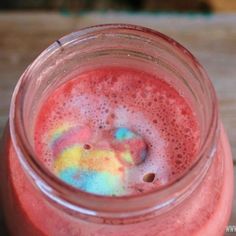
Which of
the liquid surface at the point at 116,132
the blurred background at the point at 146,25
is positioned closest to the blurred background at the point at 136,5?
the blurred background at the point at 146,25

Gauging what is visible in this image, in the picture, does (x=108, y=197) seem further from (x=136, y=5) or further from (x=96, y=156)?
(x=136, y=5)

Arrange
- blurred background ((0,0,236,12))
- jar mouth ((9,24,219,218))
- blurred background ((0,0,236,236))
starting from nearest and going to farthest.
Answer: jar mouth ((9,24,219,218)) < blurred background ((0,0,236,236)) < blurred background ((0,0,236,12))

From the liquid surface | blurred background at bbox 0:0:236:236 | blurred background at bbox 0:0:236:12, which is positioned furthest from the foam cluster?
blurred background at bbox 0:0:236:12

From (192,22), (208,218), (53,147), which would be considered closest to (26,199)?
(53,147)

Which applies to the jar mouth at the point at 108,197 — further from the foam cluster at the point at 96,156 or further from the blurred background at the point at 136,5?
the blurred background at the point at 136,5

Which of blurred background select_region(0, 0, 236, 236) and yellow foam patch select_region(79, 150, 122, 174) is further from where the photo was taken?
blurred background select_region(0, 0, 236, 236)

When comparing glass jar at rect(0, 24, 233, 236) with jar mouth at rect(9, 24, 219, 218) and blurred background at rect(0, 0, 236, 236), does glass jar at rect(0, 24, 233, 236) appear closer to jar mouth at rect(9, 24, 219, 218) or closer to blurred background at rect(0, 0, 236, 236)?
jar mouth at rect(9, 24, 219, 218)

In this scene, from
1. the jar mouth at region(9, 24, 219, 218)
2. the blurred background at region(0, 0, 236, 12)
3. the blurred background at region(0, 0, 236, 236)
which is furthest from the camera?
the blurred background at region(0, 0, 236, 12)

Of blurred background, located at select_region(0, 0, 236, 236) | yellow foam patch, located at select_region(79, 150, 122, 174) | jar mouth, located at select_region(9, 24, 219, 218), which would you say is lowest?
jar mouth, located at select_region(9, 24, 219, 218)

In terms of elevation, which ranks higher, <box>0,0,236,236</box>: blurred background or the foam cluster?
<box>0,0,236,236</box>: blurred background
